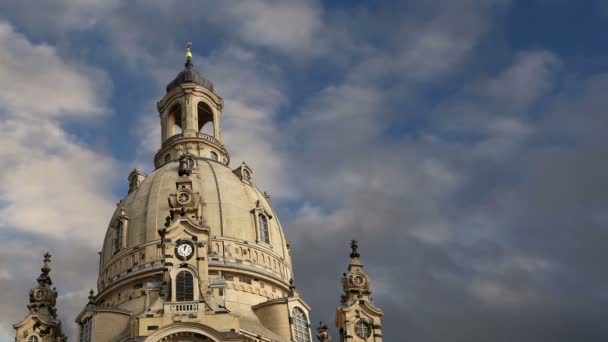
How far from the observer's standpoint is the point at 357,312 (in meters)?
66.2

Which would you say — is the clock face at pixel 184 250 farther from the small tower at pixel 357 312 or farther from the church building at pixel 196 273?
the small tower at pixel 357 312

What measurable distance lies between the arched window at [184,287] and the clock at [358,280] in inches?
594

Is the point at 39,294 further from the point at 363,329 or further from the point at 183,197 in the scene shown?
the point at 363,329

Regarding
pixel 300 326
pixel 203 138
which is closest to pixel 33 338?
pixel 300 326

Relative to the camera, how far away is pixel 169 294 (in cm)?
5759

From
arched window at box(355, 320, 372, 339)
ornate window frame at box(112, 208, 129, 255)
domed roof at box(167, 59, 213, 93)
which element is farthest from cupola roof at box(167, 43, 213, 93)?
arched window at box(355, 320, 372, 339)

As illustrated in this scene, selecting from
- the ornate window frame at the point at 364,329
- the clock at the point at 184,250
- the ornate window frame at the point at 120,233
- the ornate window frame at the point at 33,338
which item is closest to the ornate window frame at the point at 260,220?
the ornate window frame at the point at 120,233

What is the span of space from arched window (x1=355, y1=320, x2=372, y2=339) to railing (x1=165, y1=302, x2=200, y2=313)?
1440cm

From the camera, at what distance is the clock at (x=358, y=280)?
68.2 meters

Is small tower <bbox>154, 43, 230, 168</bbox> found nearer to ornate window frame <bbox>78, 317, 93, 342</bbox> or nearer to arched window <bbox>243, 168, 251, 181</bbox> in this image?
arched window <bbox>243, 168, 251, 181</bbox>

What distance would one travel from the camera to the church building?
2269 inches

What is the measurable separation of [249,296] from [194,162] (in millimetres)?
13941

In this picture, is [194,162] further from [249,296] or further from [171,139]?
[249,296]

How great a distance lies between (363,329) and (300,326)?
534 centimetres
